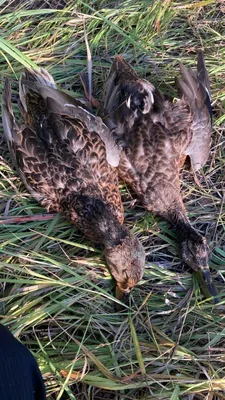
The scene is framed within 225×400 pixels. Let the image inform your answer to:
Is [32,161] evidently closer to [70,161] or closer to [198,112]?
[70,161]

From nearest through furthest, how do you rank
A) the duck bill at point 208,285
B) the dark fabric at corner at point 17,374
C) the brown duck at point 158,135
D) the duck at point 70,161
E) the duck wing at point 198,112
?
the dark fabric at corner at point 17,374 < the duck bill at point 208,285 < the duck at point 70,161 < the brown duck at point 158,135 < the duck wing at point 198,112

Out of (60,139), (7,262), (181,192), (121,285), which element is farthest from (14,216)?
(181,192)

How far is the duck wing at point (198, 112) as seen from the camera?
3516 mm

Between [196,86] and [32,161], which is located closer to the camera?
[32,161]

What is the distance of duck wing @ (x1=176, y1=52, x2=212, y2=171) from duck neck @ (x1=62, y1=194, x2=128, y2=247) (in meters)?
0.72

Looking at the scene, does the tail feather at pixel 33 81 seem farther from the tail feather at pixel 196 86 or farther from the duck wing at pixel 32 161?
the tail feather at pixel 196 86

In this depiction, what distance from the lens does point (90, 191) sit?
3.31 m

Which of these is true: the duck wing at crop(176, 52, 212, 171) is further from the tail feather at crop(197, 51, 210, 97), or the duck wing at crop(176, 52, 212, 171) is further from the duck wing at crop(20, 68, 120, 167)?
the duck wing at crop(20, 68, 120, 167)

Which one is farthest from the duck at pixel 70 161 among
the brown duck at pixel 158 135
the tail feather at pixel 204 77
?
the tail feather at pixel 204 77

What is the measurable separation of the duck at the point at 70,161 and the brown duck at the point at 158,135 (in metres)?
0.13

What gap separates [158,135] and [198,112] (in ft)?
1.13

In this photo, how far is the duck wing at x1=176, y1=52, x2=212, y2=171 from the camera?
3.52m

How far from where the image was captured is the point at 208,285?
315 cm

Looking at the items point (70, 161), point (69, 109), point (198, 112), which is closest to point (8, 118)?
point (69, 109)
